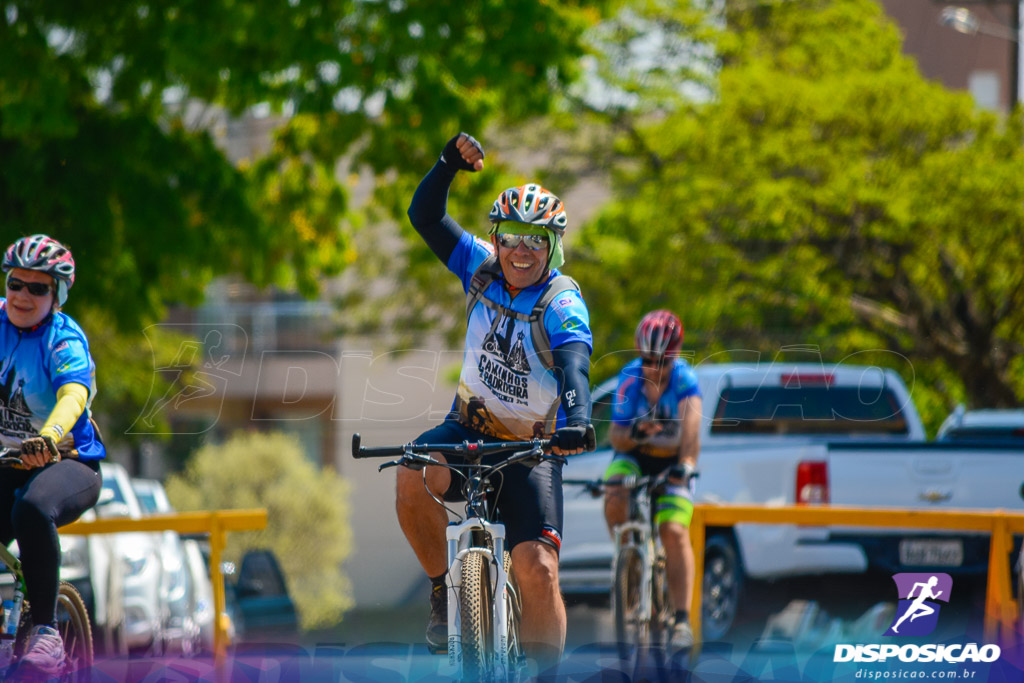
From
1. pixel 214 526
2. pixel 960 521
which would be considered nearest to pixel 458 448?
pixel 214 526

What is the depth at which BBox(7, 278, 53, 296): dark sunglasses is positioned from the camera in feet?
18.2

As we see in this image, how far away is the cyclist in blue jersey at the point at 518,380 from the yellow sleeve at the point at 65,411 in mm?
1254

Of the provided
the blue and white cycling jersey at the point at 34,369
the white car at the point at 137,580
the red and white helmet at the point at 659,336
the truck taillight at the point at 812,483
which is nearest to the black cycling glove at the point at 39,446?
the blue and white cycling jersey at the point at 34,369

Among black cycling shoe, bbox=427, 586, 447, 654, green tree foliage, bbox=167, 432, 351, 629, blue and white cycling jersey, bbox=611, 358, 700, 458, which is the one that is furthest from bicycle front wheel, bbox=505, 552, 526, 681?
green tree foliage, bbox=167, 432, 351, 629

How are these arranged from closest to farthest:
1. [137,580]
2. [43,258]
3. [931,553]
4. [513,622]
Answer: [513,622]
[43,258]
[931,553]
[137,580]

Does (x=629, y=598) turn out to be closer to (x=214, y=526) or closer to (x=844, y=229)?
(x=214, y=526)

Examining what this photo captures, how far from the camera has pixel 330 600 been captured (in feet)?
53.2

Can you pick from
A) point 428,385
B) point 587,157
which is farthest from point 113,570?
point 587,157

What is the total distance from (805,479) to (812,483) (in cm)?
6

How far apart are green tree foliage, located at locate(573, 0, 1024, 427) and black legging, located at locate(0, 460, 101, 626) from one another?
43.8 ft

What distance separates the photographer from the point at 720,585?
10.4 meters

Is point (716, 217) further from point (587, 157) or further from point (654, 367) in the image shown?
point (654, 367)

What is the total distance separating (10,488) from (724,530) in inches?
237

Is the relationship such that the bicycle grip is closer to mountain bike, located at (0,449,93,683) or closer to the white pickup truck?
mountain bike, located at (0,449,93,683)
